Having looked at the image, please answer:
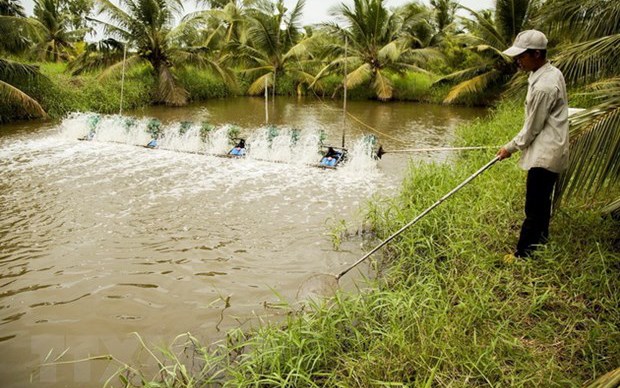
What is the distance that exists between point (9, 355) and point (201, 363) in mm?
1381

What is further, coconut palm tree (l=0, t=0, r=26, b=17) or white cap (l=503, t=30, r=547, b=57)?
coconut palm tree (l=0, t=0, r=26, b=17)

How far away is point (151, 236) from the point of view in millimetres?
4746

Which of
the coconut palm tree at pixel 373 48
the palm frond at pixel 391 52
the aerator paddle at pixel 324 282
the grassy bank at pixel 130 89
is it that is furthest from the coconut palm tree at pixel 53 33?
the aerator paddle at pixel 324 282

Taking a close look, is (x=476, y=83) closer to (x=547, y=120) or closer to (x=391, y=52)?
(x=391, y=52)

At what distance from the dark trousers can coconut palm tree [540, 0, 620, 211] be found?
102mm

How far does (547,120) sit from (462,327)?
1.63 m

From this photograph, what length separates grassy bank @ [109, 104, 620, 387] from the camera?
2217mm

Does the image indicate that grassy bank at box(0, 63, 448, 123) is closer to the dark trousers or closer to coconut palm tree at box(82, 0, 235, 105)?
coconut palm tree at box(82, 0, 235, 105)

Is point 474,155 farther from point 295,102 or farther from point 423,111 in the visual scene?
point 295,102

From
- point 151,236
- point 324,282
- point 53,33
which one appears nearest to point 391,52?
point 151,236

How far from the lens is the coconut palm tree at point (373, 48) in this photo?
1750 centimetres

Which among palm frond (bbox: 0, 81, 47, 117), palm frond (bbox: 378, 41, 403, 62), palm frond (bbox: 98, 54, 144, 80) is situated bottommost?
palm frond (bbox: 0, 81, 47, 117)

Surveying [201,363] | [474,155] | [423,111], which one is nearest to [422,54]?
[423,111]

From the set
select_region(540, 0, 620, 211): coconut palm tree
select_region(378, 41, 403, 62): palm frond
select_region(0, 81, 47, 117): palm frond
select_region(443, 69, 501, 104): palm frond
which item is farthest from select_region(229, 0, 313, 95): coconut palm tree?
select_region(540, 0, 620, 211): coconut palm tree
